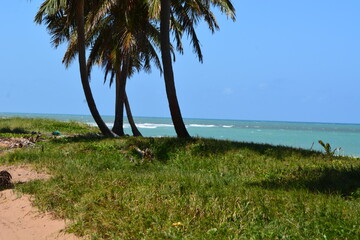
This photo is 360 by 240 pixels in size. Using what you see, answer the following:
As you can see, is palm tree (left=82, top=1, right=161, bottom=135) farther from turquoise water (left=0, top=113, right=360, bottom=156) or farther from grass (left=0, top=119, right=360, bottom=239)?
grass (left=0, top=119, right=360, bottom=239)

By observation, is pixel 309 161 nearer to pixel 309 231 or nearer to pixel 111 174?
pixel 111 174

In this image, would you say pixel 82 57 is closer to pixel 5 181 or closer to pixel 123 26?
pixel 123 26

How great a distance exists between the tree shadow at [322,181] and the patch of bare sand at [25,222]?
3381 millimetres

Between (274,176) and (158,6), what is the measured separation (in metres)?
8.52

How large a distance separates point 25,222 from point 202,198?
2370 millimetres

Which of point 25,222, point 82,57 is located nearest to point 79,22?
point 82,57

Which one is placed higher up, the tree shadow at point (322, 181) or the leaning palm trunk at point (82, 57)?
the leaning palm trunk at point (82, 57)

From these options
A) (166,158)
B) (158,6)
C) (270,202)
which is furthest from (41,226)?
(158,6)

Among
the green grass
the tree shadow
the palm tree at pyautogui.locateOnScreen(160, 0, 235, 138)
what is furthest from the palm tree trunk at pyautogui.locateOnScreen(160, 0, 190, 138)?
the green grass

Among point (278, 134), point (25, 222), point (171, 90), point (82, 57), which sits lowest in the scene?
point (25, 222)

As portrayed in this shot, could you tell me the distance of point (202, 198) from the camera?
572cm

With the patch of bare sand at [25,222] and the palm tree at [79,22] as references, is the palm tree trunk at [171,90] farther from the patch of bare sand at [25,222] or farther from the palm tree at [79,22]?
the patch of bare sand at [25,222]

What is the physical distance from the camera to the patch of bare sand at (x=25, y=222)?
5.07 meters

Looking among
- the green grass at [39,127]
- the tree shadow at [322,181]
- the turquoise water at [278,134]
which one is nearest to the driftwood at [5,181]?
the tree shadow at [322,181]
